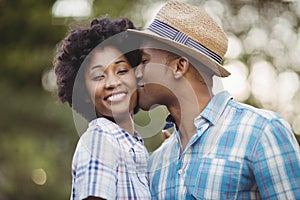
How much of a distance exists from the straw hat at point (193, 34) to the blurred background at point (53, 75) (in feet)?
16.3

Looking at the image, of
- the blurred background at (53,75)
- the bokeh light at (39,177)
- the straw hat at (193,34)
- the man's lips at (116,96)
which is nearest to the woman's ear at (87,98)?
the man's lips at (116,96)

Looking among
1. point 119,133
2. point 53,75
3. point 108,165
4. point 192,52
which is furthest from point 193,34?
point 53,75

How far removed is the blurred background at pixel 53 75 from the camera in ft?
26.7

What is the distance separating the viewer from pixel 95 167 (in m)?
2.56

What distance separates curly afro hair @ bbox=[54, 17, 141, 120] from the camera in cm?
286

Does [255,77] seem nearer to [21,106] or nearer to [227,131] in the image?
[21,106]

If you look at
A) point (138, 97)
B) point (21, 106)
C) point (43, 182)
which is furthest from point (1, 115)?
point (138, 97)

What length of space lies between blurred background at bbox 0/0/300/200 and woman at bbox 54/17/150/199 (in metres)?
4.71

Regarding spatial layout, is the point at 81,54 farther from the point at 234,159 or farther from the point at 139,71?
the point at 234,159

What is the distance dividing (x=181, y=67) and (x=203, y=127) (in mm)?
227

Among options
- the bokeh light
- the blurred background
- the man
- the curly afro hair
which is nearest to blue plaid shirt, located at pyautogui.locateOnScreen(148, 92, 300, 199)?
the man

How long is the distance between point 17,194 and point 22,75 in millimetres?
1318

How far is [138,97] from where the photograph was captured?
2.82 m

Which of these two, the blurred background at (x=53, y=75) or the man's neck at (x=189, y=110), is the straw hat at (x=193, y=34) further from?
the blurred background at (x=53, y=75)
